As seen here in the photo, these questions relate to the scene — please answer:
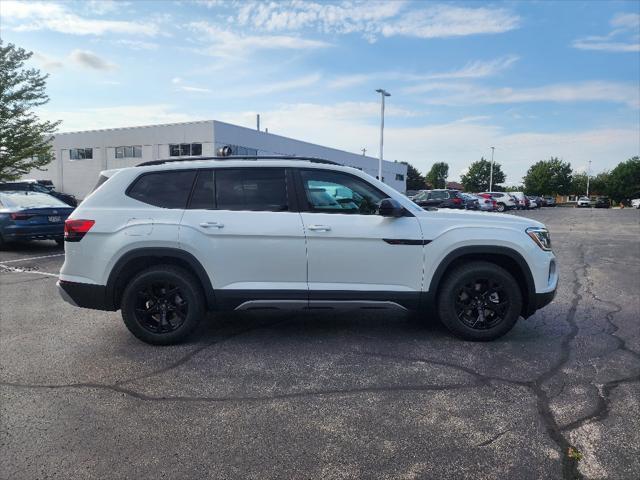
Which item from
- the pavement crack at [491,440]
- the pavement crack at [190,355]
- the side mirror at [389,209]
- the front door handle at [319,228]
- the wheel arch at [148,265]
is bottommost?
the pavement crack at [190,355]

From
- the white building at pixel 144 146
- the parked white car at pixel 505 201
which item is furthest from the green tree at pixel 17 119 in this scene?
the parked white car at pixel 505 201

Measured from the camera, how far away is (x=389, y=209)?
430cm

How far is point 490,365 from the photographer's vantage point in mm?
3986

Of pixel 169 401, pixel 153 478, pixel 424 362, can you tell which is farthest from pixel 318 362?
pixel 153 478

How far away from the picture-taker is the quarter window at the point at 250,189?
14.6 ft

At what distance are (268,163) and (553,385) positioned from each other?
3.20 metres

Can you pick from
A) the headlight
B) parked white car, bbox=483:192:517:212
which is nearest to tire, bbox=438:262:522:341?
the headlight

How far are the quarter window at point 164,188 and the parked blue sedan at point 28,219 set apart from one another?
7341 mm

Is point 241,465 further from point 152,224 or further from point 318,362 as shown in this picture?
point 152,224

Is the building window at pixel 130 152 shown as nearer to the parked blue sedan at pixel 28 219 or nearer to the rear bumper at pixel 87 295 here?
the parked blue sedan at pixel 28 219

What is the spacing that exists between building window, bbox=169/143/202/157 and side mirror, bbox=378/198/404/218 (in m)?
34.6

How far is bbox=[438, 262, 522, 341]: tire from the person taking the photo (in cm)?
449

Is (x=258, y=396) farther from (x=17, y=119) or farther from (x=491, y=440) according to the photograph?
(x=17, y=119)

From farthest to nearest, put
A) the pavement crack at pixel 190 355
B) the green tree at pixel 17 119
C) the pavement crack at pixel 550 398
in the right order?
the green tree at pixel 17 119 < the pavement crack at pixel 190 355 < the pavement crack at pixel 550 398
